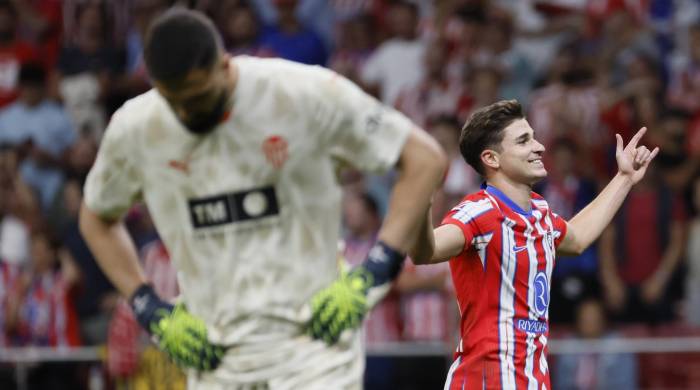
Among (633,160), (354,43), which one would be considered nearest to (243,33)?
(354,43)

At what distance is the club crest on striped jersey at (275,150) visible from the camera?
4551 mm

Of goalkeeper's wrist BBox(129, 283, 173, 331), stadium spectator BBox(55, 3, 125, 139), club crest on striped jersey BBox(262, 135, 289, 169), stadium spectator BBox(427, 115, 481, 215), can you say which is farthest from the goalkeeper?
stadium spectator BBox(55, 3, 125, 139)

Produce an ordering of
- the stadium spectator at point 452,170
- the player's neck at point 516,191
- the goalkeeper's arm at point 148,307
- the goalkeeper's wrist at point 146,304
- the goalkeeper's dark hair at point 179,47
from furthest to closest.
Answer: the stadium spectator at point 452,170, the player's neck at point 516,191, the goalkeeper's wrist at point 146,304, the goalkeeper's arm at point 148,307, the goalkeeper's dark hair at point 179,47

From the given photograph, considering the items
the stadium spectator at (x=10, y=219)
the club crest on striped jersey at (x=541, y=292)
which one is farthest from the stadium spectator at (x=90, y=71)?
the club crest on striped jersey at (x=541, y=292)

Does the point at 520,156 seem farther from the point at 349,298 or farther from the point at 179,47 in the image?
the point at 179,47

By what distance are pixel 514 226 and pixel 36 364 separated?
251 inches

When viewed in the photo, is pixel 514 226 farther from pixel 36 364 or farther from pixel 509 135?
pixel 36 364

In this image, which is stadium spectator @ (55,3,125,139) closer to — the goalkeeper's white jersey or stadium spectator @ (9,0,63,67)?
stadium spectator @ (9,0,63,67)

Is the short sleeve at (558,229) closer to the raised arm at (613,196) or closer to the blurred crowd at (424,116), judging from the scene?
the raised arm at (613,196)

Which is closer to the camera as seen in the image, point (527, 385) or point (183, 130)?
point (183, 130)

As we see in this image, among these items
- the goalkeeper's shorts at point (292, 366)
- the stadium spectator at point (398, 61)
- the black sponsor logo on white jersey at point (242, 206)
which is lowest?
the goalkeeper's shorts at point (292, 366)

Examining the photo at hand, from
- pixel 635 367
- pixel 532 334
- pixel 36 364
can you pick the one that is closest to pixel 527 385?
pixel 532 334

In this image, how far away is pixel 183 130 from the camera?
181 inches

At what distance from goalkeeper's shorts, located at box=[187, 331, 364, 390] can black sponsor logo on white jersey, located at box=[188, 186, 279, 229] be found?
1.38ft
